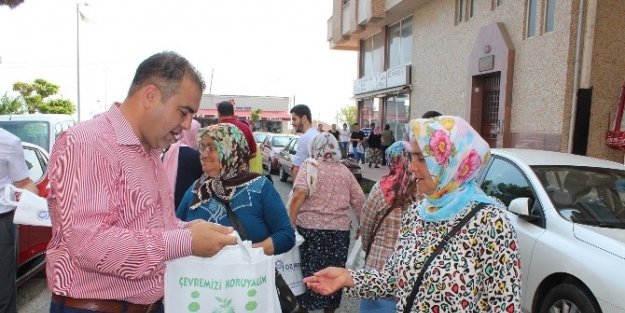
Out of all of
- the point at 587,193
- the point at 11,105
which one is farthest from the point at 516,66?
the point at 11,105

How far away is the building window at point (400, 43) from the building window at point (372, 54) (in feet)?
2.66

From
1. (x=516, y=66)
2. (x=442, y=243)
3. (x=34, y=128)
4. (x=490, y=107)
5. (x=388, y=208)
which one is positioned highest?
(x=516, y=66)

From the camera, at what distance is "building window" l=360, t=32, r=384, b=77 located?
2202 centimetres

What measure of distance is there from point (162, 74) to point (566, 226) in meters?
3.42

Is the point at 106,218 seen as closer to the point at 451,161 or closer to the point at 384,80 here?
the point at 451,161

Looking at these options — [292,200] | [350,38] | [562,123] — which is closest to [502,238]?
[292,200]

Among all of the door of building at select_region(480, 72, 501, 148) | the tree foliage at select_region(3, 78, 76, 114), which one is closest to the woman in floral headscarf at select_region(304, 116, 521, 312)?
the door of building at select_region(480, 72, 501, 148)

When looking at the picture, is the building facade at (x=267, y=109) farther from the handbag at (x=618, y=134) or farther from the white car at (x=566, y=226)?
the white car at (x=566, y=226)

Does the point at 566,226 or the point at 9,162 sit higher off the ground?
the point at 9,162

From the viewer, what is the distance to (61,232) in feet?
5.44

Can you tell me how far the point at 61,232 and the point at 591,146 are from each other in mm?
10115

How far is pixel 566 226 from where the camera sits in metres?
3.89

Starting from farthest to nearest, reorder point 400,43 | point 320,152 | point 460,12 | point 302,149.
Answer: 1. point 400,43
2. point 460,12
3. point 302,149
4. point 320,152

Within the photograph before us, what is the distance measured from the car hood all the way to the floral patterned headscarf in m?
1.43
